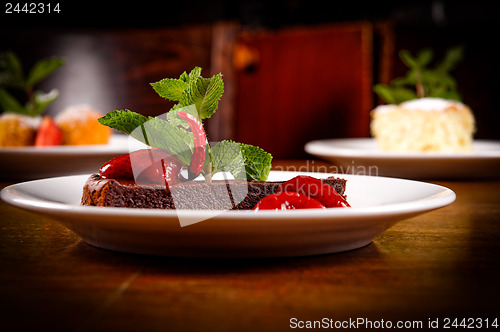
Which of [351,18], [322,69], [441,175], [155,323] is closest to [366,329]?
[155,323]

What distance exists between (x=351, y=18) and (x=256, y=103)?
225cm

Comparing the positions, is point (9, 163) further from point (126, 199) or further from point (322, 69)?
point (322, 69)

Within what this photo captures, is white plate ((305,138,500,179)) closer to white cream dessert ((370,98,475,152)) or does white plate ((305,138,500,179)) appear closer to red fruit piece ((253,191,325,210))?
white cream dessert ((370,98,475,152))

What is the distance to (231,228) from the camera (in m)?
0.54

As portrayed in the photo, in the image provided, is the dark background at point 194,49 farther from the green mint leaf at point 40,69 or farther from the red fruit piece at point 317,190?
the red fruit piece at point 317,190

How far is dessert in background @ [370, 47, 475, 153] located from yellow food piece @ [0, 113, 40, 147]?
4.06ft

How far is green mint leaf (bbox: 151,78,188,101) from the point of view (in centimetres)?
82

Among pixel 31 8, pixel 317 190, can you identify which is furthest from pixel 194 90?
pixel 31 8

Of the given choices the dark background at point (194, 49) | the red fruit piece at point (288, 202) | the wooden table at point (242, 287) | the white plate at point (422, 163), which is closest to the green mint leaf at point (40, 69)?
the dark background at point (194, 49)

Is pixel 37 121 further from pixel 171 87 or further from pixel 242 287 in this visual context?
pixel 242 287

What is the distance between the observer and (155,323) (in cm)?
41

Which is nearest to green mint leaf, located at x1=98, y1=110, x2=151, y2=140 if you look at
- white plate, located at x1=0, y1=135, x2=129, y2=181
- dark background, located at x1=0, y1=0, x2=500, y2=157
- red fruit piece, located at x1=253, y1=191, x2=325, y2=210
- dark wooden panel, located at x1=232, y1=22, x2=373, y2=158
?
red fruit piece, located at x1=253, y1=191, x2=325, y2=210

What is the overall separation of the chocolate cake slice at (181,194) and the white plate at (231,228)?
99mm

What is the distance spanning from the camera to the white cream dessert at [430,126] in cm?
188
